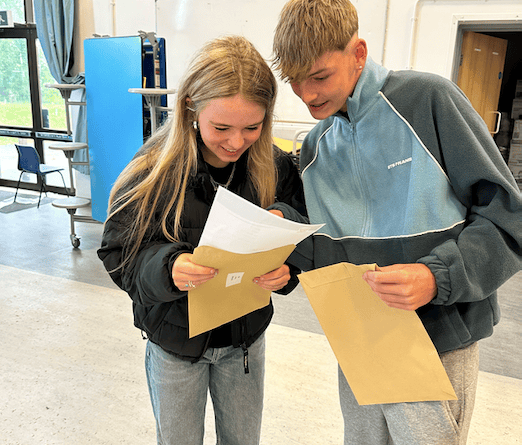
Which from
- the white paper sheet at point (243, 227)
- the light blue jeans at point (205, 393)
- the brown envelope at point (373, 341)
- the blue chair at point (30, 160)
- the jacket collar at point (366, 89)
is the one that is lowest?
the blue chair at point (30, 160)

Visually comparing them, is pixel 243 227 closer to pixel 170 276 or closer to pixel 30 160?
pixel 170 276

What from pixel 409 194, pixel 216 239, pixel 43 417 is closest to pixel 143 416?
pixel 43 417

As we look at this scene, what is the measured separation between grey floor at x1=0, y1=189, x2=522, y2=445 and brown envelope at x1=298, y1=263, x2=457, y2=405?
1.19m

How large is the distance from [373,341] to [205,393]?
0.54 m

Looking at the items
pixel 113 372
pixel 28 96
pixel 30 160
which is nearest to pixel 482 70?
pixel 113 372

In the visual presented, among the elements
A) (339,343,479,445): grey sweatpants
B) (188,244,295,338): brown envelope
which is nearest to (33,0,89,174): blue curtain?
(188,244,295,338): brown envelope

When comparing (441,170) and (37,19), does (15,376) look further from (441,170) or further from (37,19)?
(37,19)

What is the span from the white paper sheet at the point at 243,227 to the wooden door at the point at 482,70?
4.90 metres

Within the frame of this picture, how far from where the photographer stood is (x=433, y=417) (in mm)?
931

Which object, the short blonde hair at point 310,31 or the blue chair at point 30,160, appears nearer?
the short blonde hair at point 310,31

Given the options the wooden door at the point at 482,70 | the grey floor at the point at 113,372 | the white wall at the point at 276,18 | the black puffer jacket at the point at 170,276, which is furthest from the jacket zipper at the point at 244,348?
the wooden door at the point at 482,70

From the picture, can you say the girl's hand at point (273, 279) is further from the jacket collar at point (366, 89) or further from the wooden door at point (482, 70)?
the wooden door at point (482, 70)

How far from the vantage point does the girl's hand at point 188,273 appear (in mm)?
998

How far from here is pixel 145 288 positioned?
1.08 metres
